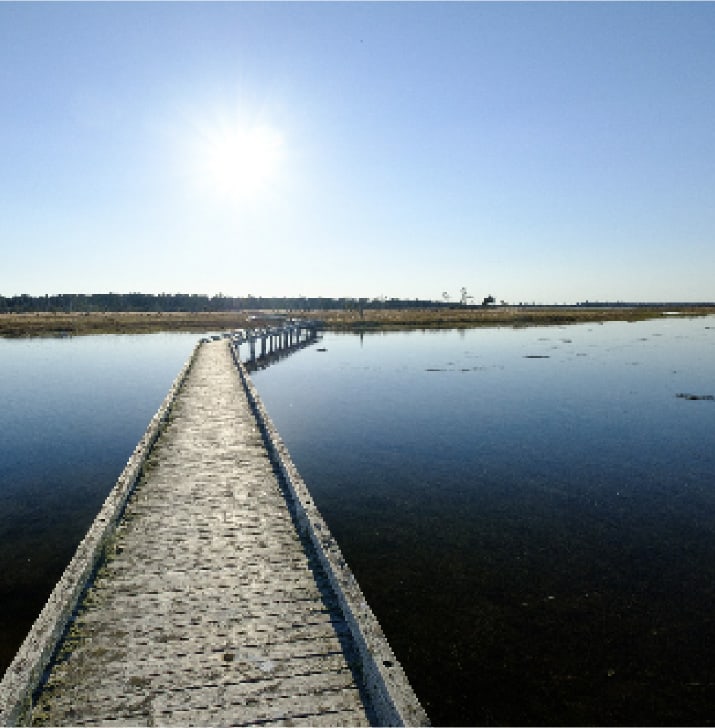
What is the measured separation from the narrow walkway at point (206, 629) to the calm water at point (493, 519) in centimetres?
181

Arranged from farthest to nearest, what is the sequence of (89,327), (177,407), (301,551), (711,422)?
1. (89,327)
2. (711,422)
3. (177,407)
4. (301,551)

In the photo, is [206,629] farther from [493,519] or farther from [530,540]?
[493,519]

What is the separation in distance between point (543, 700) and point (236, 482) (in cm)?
582

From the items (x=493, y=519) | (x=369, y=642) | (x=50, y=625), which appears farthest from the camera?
(x=493, y=519)

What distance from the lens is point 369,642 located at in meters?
4.29

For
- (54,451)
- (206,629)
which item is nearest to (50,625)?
(206,629)

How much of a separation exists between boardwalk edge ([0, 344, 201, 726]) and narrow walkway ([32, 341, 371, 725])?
139mm

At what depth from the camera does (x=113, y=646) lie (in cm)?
467

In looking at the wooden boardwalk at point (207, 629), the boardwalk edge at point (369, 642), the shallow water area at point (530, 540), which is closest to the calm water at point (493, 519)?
the shallow water area at point (530, 540)

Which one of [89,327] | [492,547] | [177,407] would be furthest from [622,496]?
[89,327]

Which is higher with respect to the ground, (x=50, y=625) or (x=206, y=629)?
(x=50, y=625)

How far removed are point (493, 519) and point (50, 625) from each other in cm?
793

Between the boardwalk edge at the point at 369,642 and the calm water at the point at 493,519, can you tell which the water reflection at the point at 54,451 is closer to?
the calm water at the point at 493,519

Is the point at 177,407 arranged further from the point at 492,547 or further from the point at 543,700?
the point at 543,700
